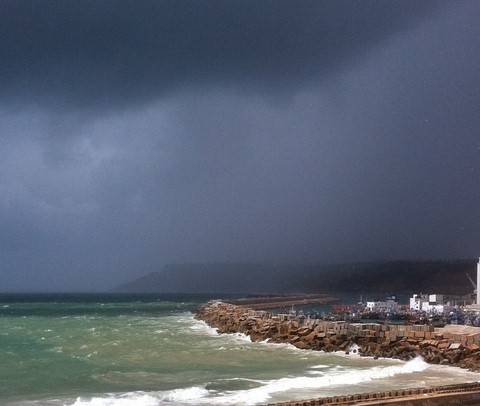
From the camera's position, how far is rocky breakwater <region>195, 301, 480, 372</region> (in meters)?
27.0

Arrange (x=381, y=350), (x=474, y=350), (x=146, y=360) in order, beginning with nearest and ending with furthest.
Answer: (x=474, y=350) < (x=146, y=360) < (x=381, y=350)

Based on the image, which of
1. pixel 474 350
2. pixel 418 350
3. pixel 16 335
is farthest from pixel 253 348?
pixel 16 335

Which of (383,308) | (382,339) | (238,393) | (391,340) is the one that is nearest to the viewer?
(238,393)

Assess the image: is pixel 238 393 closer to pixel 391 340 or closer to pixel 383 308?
pixel 391 340

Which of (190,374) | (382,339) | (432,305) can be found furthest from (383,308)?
(190,374)

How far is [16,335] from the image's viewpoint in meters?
46.3

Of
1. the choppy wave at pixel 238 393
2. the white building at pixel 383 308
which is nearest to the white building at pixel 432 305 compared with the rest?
the white building at pixel 383 308

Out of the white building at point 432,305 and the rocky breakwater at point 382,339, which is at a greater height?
the rocky breakwater at point 382,339

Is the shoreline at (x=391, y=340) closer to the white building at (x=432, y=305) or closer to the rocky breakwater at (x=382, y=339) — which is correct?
the rocky breakwater at (x=382, y=339)

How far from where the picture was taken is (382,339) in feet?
106

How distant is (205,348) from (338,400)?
20077 millimetres

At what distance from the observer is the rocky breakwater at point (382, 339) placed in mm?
27031

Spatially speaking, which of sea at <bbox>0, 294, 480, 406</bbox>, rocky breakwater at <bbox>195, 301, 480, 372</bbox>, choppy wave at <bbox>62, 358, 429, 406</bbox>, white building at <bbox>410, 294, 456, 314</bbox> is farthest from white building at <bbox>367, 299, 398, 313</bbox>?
choppy wave at <bbox>62, 358, 429, 406</bbox>

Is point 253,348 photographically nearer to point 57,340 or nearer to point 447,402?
point 57,340
